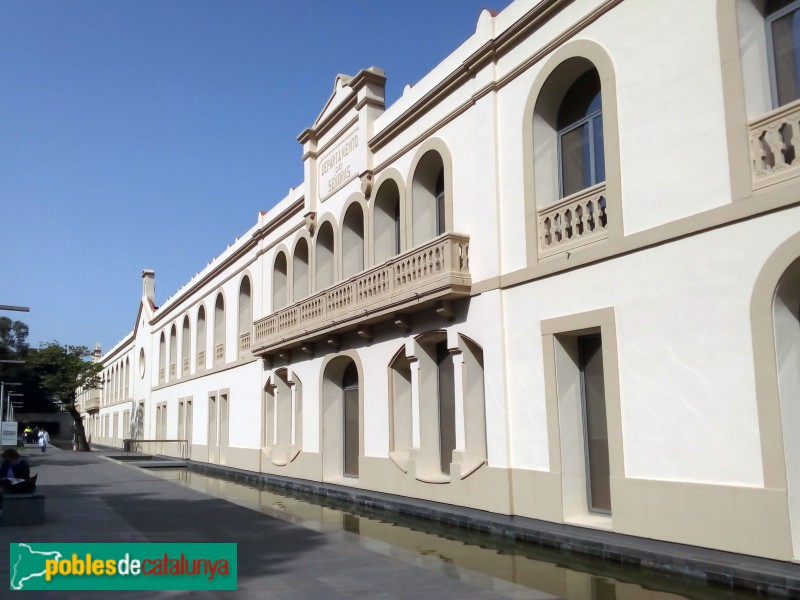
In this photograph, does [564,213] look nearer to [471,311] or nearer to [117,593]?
[471,311]

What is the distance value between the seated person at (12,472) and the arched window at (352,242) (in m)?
8.31

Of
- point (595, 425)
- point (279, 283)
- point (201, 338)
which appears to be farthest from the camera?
point (201, 338)

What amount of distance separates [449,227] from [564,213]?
3034 millimetres

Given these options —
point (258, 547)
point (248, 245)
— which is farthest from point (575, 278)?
point (248, 245)

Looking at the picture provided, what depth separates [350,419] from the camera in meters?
17.9

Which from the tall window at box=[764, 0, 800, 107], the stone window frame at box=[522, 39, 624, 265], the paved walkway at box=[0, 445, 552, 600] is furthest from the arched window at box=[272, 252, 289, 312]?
the tall window at box=[764, 0, 800, 107]

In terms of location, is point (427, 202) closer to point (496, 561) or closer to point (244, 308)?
point (496, 561)

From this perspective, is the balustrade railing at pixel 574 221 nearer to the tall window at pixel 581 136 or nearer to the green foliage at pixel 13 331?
the tall window at pixel 581 136

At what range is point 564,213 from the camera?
10.6m

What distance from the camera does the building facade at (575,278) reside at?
7.72m

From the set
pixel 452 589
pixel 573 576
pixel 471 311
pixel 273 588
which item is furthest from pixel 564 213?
pixel 273 588

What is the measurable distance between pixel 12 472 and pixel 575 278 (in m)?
9.42

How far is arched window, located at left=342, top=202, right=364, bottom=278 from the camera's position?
17688 millimetres

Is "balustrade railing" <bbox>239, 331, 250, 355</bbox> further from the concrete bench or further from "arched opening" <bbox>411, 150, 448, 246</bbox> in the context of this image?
the concrete bench
